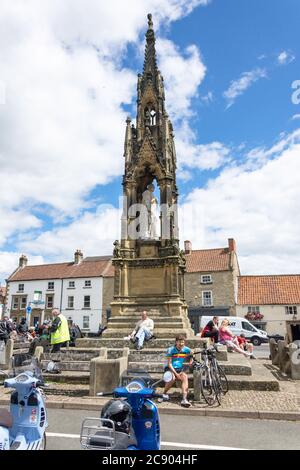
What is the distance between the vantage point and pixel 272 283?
38.7 metres

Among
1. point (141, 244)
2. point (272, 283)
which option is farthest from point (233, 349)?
point (272, 283)

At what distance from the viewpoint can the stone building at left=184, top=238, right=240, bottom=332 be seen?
3638cm

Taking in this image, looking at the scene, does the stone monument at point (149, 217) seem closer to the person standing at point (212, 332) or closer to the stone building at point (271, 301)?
the person standing at point (212, 332)

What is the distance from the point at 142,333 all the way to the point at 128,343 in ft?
2.65

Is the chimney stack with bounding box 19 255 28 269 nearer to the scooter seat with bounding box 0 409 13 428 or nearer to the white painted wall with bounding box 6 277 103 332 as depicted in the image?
the white painted wall with bounding box 6 277 103 332

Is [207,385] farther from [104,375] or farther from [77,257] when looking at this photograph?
[77,257]

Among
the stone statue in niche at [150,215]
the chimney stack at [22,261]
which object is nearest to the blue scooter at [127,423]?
the stone statue in niche at [150,215]

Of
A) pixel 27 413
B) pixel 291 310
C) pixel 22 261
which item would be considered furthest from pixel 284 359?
pixel 22 261

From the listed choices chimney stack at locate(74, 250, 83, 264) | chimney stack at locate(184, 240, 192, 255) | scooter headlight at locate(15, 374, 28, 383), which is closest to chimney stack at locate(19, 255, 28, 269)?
chimney stack at locate(74, 250, 83, 264)

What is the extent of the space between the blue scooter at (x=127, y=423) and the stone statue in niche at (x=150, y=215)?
9.19m

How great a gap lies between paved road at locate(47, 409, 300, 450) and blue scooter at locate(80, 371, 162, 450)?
1.19 m

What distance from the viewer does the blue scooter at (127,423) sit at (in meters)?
3.32

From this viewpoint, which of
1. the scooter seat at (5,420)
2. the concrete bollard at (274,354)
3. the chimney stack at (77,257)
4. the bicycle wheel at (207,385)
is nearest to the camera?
the scooter seat at (5,420)
